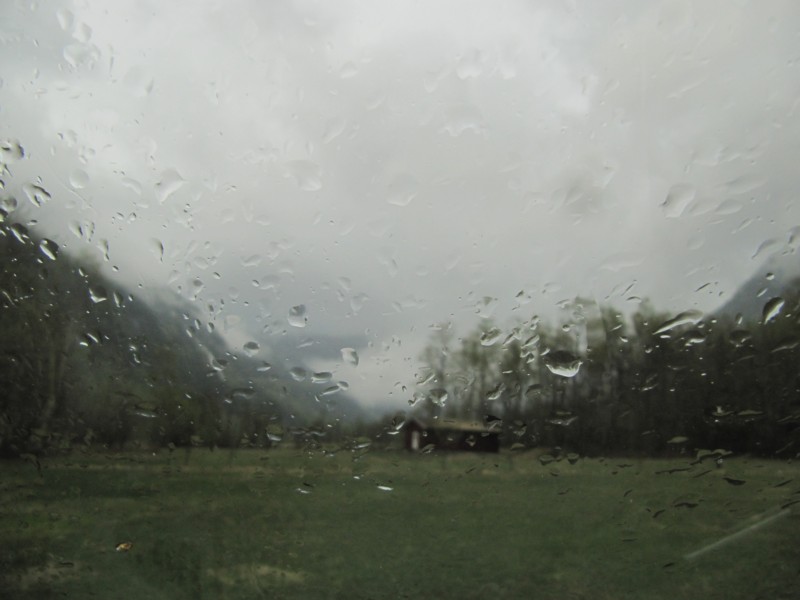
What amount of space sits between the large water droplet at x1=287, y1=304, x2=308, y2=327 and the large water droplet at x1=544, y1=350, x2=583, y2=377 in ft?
3.37

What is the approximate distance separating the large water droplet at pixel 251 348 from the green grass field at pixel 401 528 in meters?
0.42

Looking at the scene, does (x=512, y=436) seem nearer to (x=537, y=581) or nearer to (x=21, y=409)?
(x=537, y=581)

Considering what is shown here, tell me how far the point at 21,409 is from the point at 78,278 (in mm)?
671

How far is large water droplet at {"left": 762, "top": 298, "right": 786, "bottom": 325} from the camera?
2.92 m

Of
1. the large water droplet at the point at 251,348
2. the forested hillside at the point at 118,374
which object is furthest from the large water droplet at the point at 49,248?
the large water droplet at the point at 251,348

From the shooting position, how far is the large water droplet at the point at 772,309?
2918 mm

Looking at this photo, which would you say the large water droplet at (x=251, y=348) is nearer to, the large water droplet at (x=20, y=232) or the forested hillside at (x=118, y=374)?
the forested hillside at (x=118, y=374)

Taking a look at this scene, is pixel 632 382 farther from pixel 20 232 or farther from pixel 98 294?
pixel 20 232

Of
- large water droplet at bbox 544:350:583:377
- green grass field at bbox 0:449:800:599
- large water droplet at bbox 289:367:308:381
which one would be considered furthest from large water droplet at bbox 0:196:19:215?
large water droplet at bbox 544:350:583:377

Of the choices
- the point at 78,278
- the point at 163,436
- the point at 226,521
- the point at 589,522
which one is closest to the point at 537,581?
the point at 589,522

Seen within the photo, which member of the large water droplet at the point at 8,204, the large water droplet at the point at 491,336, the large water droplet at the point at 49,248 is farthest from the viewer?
the large water droplet at the point at 8,204

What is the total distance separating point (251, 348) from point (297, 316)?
0.24 m

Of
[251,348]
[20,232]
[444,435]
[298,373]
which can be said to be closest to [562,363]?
[444,435]

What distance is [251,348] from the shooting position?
3.25 m
